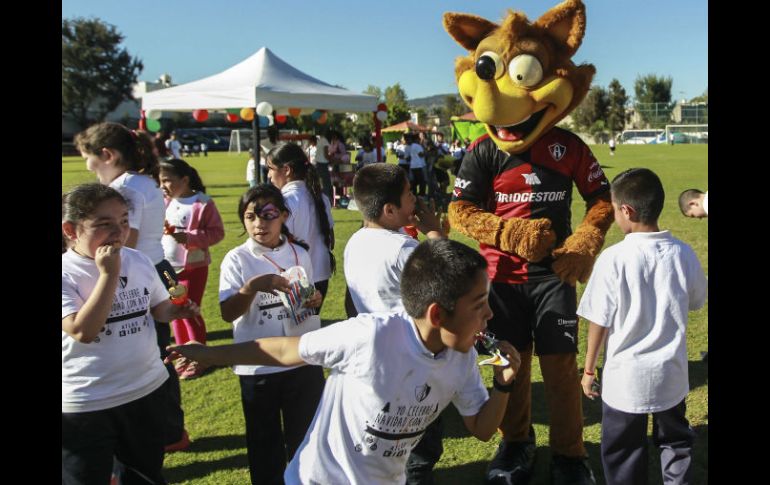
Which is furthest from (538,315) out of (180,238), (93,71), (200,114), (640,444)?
(93,71)

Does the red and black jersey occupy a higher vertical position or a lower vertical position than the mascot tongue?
lower

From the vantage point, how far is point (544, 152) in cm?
354

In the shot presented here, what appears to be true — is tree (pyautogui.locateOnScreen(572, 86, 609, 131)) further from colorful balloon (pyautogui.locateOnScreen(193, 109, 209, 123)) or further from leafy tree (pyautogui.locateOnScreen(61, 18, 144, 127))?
colorful balloon (pyautogui.locateOnScreen(193, 109, 209, 123))

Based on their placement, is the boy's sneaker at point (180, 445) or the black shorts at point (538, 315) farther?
the boy's sneaker at point (180, 445)

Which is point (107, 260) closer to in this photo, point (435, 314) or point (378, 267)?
point (378, 267)

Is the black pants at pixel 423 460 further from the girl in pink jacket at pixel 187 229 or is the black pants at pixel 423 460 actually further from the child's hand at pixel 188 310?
the girl in pink jacket at pixel 187 229

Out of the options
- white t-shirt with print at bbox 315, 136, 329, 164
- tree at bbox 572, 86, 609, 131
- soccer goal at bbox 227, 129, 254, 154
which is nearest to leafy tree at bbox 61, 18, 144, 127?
soccer goal at bbox 227, 129, 254, 154

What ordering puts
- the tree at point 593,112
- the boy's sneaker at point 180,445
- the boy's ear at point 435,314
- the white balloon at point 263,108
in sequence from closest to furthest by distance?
the boy's ear at point 435,314 < the boy's sneaker at point 180,445 < the white balloon at point 263,108 < the tree at point 593,112

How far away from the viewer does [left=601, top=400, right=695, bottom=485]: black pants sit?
2.83 metres

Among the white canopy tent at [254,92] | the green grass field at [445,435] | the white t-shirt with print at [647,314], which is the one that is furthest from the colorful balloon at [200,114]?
the white t-shirt with print at [647,314]

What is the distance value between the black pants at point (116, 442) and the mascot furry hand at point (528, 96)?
191cm

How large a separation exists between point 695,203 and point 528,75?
1.11 meters

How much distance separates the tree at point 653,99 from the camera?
78250 mm
